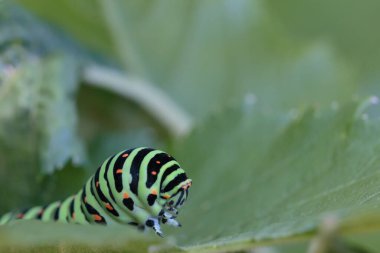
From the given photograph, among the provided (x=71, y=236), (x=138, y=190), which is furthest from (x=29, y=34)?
(x=71, y=236)

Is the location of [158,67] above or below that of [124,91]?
above

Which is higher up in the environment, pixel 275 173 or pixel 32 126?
pixel 32 126

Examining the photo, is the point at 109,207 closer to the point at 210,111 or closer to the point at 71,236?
the point at 71,236

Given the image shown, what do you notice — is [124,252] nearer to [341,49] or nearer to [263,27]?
[263,27]

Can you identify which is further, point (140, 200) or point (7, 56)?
point (7, 56)

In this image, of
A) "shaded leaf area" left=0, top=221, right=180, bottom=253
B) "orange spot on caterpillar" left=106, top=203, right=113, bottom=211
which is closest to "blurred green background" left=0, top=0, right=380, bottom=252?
"shaded leaf area" left=0, top=221, right=180, bottom=253

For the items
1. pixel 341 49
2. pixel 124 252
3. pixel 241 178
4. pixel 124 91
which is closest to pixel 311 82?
pixel 341 49
